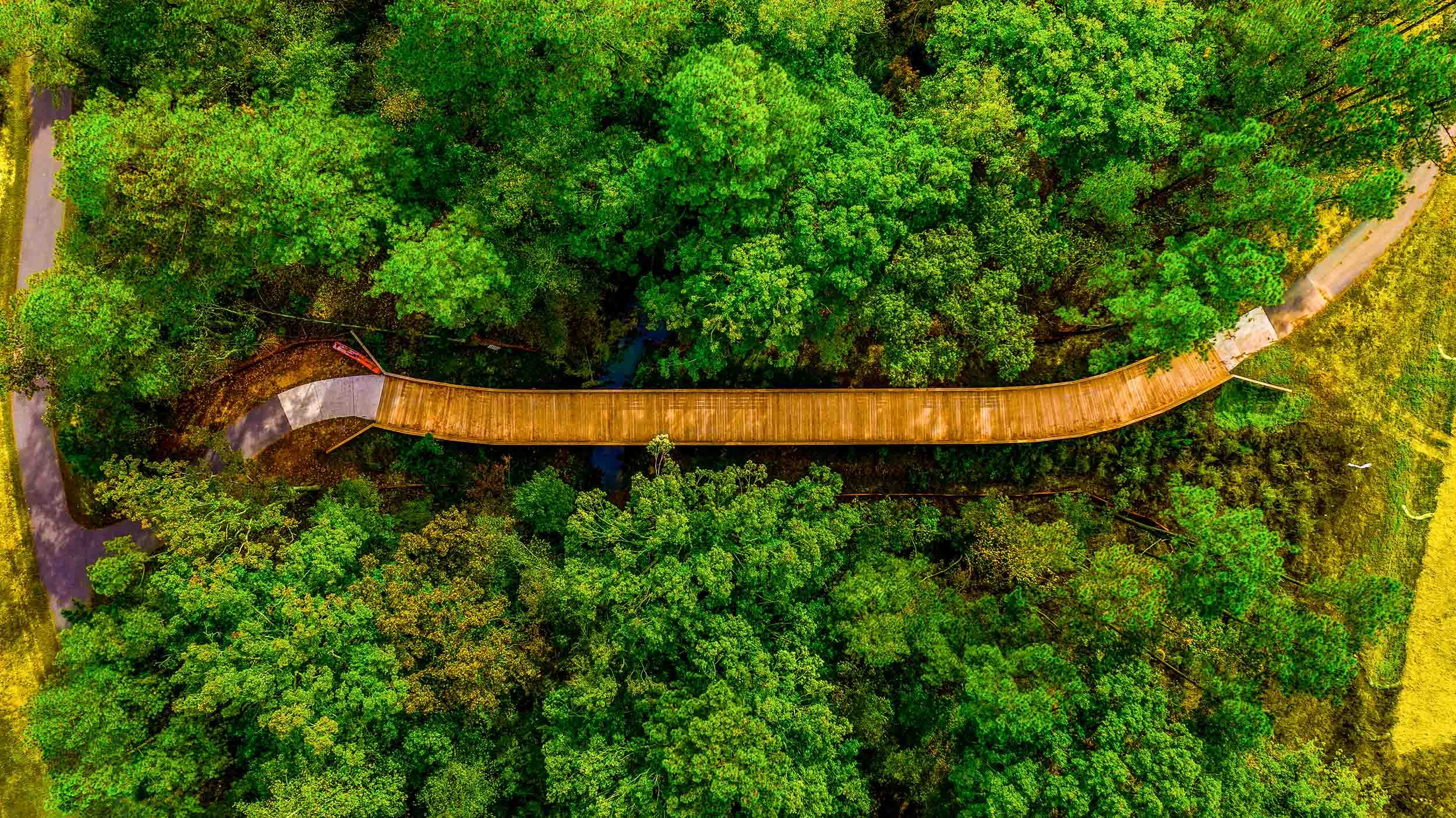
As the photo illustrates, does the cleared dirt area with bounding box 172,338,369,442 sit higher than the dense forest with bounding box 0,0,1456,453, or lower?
lower

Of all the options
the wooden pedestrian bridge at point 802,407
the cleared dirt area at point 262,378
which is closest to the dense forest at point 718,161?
the cleared dirt area at point 262,378

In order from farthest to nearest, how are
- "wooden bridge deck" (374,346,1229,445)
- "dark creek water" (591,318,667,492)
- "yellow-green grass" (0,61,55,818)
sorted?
A: "dark creek water" (591,318,667,492) → "wooden bridge deck" (374,346,1229,445) → "yellow-green grass" (0,61,55,818)

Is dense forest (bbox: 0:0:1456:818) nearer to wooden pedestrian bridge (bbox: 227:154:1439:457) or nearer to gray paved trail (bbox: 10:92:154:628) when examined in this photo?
gray paved trail (bbox: 10:92:154:628)

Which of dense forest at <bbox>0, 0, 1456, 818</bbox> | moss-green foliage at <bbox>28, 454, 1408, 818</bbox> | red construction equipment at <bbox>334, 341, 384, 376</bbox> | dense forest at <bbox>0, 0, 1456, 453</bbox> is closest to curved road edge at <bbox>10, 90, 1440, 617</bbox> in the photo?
red construction equipment at <bbox>334, 341, 384, 376</bbox>

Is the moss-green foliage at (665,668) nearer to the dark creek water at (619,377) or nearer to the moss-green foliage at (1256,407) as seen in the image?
the dark creek water at (619,377)

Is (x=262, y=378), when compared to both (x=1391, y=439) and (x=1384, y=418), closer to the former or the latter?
A: (x=1384, y=418)

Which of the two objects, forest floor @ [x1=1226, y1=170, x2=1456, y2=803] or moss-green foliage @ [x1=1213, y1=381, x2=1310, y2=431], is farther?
moss-green foliage @ [x1=1213, y1=381, x2=1310, y2=431]

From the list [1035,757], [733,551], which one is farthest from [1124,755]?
[733,551]
